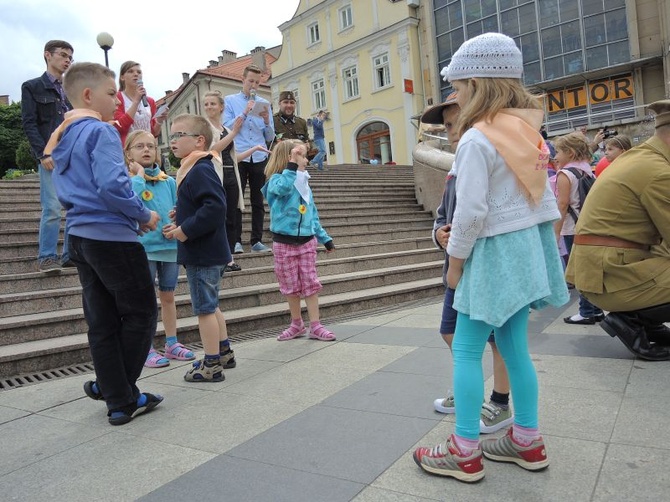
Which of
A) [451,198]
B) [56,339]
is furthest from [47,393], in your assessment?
[451,198]

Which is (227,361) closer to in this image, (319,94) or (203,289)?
(203,289)

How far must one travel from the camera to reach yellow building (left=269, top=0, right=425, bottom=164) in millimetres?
29312

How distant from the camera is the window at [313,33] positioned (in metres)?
34.0

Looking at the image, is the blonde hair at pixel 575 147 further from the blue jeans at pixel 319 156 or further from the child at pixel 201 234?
the blue jeans at pixel 319 156

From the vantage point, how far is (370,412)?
300cm

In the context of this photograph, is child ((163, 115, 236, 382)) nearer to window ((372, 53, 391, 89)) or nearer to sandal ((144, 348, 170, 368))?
sandal ((144, 348, 170, 368))

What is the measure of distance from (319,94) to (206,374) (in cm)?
3214

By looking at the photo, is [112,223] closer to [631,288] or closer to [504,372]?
[504,372]

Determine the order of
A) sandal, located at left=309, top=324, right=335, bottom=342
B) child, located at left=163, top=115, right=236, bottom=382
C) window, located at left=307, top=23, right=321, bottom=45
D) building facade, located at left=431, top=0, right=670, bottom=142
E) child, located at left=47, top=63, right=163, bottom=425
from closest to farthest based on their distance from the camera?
child, located at left=47, top=63, right=163, bottom=425
child, located at left=163, top=115, right=236, bottom=382
sandal, located at left=309, top=324, right=335, bottom=342
building facade, located at left=431, top=0, right=670, bottom=142
window, located at left=307, top=23, right=321, bottom=45

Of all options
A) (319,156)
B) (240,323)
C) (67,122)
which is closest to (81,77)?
(67,122)

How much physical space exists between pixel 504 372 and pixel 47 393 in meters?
2.98

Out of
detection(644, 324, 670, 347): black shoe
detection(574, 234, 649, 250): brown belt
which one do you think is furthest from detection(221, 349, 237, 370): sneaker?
detection(644, 324, 670, 347): black shoe

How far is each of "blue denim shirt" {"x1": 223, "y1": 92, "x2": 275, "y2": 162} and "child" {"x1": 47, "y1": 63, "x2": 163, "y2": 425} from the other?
3.64 m

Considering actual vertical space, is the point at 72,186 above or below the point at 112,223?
above
